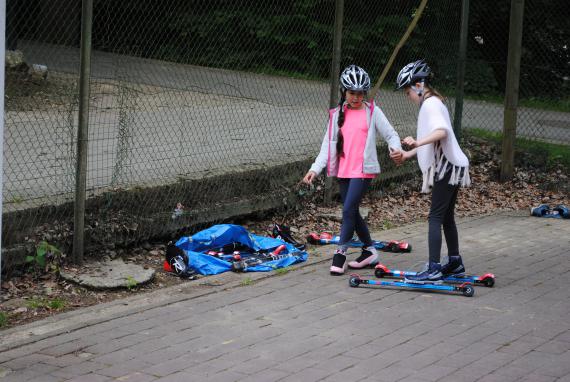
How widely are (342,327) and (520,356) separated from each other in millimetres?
1187

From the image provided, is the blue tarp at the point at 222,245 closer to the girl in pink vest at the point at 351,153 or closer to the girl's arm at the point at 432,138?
the girl in pink vest at the point at 351,153

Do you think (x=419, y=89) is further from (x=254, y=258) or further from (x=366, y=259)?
(x=254, y=258)

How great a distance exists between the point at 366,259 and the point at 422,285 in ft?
2.64

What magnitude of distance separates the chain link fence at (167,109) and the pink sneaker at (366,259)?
4.97 feet

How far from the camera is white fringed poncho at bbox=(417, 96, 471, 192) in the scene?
7012mm

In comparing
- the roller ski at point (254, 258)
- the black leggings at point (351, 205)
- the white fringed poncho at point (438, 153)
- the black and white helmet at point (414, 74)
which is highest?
the black and white helmet at point (414, 74)

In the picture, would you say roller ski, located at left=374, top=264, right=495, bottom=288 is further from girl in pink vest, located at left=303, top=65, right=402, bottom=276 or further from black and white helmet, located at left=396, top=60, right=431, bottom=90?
black and white helmet, located at left=396, top=60, right=431, bottom=90

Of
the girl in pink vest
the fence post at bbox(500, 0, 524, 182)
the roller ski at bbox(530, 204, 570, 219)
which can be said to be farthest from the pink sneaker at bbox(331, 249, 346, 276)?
the fence post at bbox(500, 0, 524, 182)

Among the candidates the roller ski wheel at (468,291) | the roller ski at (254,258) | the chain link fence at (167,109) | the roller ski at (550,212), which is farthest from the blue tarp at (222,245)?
the roller ski at (550,212)

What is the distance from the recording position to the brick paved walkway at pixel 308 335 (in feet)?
17.4

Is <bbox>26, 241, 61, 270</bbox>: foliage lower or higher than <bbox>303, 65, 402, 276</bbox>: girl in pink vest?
lower

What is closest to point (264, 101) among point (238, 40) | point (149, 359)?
point (238, 40)

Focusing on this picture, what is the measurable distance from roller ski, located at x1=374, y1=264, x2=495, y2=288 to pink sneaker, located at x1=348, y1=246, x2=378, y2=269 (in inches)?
14.3

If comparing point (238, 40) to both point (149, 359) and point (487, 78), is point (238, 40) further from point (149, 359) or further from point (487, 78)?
point (487, 78)
